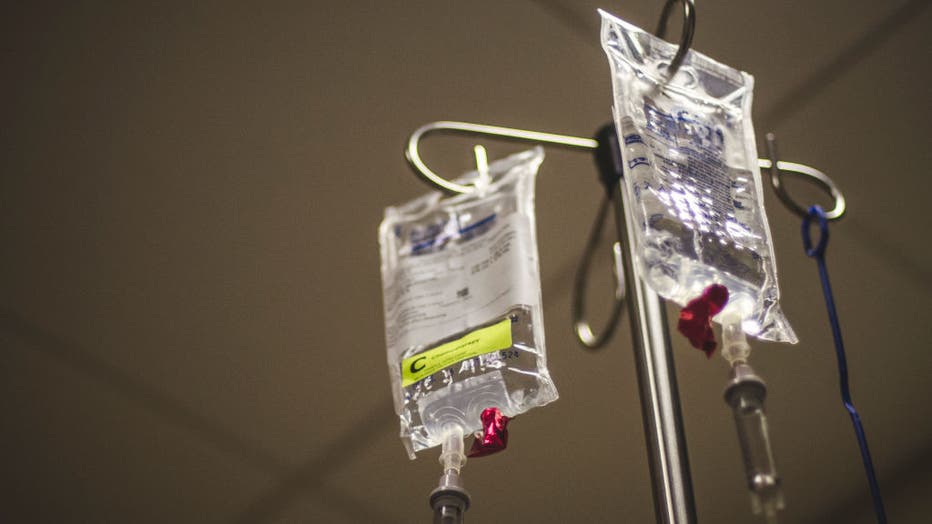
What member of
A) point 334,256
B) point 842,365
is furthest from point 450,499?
point 334,256

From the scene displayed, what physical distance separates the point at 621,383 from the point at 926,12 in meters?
0.64

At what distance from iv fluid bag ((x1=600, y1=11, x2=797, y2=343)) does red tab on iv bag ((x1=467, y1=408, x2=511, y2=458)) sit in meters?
0.12

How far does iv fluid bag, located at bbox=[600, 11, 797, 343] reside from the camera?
21.1 inches

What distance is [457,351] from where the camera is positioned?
62cm

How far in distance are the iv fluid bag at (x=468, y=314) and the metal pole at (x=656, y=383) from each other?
6cm

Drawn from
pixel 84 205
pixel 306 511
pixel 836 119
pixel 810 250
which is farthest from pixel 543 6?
pixel 306 511

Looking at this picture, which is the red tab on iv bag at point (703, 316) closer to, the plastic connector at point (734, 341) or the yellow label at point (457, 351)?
the plastic connector at point (734, 341)

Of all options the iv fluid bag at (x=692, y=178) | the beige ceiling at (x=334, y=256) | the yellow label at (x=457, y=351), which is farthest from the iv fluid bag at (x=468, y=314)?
the beige ceiling at (x=334, y=256)

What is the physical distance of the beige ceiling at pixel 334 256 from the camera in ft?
3.60

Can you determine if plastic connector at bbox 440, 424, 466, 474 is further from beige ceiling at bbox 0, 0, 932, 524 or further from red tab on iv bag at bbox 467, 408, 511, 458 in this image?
beige ceiling at bbox 0, 0, 932, 524

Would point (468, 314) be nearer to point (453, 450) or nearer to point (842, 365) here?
point (453, 450)

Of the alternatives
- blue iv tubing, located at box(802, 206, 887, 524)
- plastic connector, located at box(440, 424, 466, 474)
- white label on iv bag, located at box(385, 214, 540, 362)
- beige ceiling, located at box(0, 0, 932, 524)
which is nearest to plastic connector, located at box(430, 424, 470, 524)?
plastic connector, located at box(440, 424, 466, 474)

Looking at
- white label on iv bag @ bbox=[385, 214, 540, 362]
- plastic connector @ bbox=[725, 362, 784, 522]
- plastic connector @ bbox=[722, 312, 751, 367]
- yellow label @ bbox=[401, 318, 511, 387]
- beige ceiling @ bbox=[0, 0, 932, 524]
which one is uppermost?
beige ceiling @ bbox=[0, 0, 932, 524]

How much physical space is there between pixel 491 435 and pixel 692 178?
201 millimetres
